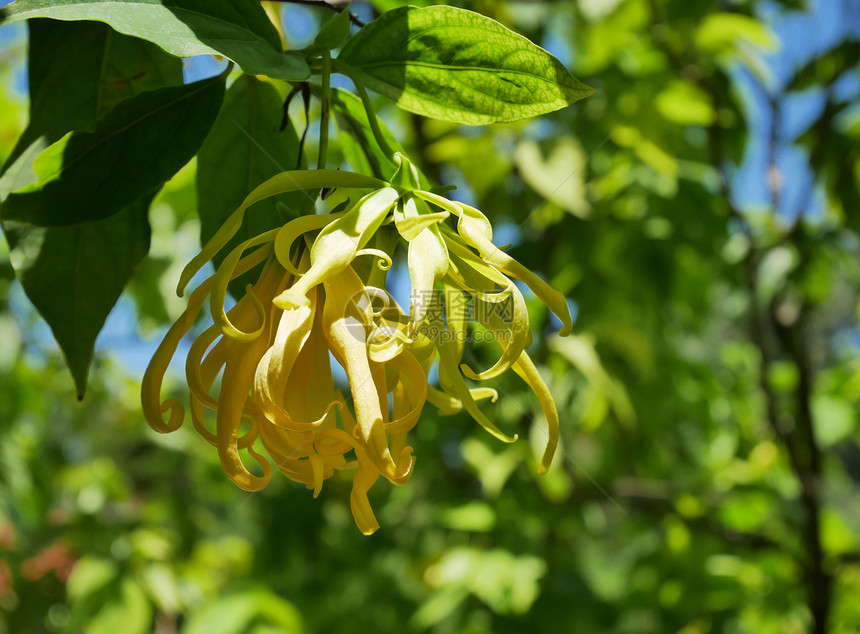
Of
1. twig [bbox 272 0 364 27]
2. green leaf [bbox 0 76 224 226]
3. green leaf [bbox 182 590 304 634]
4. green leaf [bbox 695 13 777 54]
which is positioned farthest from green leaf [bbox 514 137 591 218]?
green leaf [bbox 182 590 304 634]

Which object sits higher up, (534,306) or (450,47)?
(450,47)

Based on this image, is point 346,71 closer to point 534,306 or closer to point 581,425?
point 534,306

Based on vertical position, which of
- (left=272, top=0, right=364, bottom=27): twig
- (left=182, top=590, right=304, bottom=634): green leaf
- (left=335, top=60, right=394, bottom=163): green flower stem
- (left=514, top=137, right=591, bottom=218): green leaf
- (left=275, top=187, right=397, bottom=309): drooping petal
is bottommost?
(left=182, top=590, right=304, bottom=634): green leaf

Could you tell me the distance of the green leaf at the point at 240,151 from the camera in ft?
1.27

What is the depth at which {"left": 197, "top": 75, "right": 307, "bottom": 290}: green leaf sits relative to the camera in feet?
1.27

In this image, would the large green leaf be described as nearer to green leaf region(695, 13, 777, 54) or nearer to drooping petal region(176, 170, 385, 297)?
drooping petal region(176, 170, 385, 297)

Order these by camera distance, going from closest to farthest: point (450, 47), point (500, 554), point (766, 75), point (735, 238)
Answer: point (450, 47), point (500, 554), point (766, 75), point (735, 238)

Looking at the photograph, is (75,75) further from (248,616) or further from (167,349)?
(248,616)

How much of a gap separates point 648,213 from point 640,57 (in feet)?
0.78

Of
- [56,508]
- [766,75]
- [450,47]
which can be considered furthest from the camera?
[56,508]

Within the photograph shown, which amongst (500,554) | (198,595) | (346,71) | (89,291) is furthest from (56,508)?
(346,71)

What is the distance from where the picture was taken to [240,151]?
0.40m

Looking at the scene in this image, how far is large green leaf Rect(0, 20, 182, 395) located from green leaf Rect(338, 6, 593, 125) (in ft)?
0.48

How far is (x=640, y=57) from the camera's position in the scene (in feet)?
3.48
